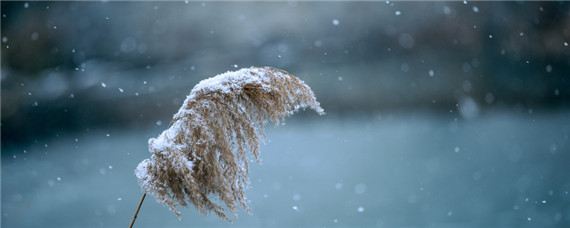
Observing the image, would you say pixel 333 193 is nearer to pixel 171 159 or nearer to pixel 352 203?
pixel 352 203

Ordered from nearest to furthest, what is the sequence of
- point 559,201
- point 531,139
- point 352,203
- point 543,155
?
1. point 559,201
2. point 352,203
3. point 543,155
4. point 531,139

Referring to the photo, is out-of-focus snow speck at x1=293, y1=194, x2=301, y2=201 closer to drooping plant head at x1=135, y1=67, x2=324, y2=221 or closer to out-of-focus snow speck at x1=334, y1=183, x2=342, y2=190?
out-of-focus snow speck at x1=334, y1=183, x2=342, y2=190

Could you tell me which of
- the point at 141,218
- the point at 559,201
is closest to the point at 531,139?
the point at 559,201

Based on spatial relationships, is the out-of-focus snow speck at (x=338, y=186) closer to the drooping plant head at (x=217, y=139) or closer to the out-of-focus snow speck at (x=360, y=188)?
the out-of-focus snow speck at (x=360, y=188)

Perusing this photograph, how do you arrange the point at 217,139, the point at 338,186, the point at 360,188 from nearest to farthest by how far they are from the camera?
the point at 217,139, the point at 360,188, the point at 338,186

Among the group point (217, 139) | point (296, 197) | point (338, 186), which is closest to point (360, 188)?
point (338, 186)

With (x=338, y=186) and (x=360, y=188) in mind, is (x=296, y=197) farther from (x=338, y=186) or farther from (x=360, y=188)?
(x=360, y=188)

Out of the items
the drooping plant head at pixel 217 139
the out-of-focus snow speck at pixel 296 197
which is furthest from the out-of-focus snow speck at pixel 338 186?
the drooping plant head at pixel 217 139

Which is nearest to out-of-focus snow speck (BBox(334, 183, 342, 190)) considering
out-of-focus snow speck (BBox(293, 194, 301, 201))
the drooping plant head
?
out-of-focus snow speck (BBox(293, 194, 301, 201))
